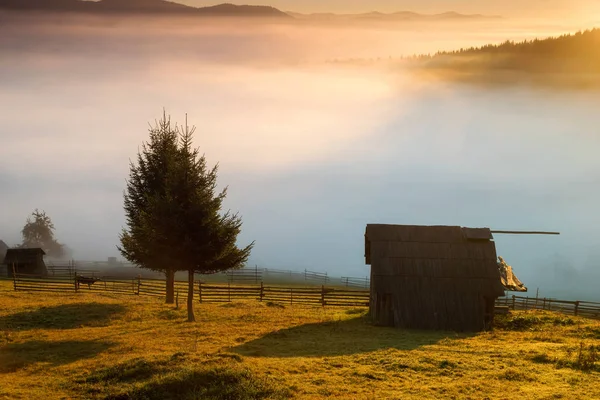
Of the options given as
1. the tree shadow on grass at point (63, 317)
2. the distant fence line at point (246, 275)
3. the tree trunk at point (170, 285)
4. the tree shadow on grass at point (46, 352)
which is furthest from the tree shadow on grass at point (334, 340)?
the distant fence line at point (246, 275)

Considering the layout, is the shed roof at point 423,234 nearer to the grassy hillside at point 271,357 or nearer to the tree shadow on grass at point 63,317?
the grassy hillside at point 271,357

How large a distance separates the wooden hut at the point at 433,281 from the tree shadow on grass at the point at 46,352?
53.0ft

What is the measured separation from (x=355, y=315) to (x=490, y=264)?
944 centimetres

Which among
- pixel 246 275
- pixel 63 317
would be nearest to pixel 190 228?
pixel 63 317

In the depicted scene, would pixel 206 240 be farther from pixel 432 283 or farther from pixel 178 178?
pixel 432 283

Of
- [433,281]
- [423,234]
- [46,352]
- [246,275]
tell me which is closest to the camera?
[46,352]

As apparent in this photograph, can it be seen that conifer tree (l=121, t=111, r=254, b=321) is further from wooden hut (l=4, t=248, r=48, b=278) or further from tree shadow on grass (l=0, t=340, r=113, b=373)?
wooden hut (l=4, t=248, r=48, b=278)

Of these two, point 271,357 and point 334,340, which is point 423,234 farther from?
point 271,357

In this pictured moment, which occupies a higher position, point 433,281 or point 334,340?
point 433,281

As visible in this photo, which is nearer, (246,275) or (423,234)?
(423,234)

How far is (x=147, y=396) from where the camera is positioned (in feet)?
60.4

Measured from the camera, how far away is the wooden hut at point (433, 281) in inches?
1339

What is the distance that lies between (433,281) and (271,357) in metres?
14.1

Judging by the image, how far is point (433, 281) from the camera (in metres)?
34.7
